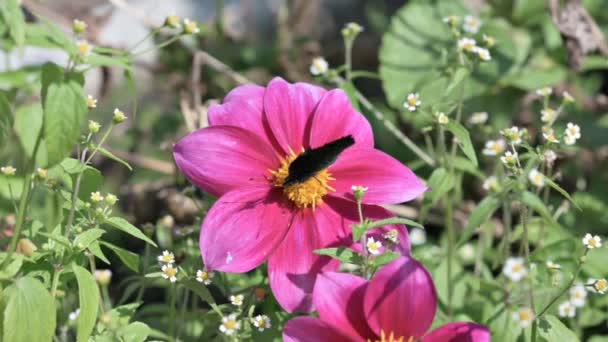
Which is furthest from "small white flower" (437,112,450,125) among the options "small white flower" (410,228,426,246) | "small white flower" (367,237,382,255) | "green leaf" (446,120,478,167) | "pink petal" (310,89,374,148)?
"small white flower" (410,228,426,246)

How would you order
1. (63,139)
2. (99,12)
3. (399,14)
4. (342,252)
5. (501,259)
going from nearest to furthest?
(63,139) → (342,252) → (501,259) → (399,14) → (99,12)

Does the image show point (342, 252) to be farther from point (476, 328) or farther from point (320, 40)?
point (320, 40)

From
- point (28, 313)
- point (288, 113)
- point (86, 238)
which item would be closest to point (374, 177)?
point (288, 113)

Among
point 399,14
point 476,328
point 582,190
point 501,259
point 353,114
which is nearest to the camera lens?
point 476,328

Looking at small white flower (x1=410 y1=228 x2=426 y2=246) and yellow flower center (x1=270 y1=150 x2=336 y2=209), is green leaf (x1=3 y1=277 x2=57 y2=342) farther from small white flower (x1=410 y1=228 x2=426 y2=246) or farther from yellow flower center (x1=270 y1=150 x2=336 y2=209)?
small white flower (x1=410 y1=228 x2=426 y2=246)

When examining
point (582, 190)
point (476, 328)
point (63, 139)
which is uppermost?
point (63, 139)

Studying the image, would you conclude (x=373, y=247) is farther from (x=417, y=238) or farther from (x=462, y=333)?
(x=417, y=238)

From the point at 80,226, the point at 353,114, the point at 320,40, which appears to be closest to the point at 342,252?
the point at 353,114
